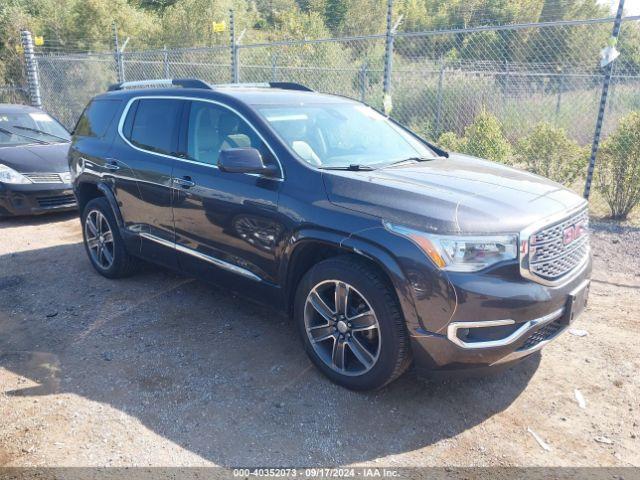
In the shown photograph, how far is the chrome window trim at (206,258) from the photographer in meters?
3.97

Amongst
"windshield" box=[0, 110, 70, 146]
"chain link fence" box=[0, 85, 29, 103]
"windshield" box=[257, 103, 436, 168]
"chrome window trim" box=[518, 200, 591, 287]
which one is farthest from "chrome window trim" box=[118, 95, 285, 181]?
"chain link fence" box=[0, 85, 29, 103]

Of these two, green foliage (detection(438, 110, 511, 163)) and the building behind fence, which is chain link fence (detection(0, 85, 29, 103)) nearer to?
the building behind fence

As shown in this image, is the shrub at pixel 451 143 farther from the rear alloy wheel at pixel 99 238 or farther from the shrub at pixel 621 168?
the rear alloy wheel at pixel 99 238

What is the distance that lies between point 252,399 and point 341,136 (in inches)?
79.8

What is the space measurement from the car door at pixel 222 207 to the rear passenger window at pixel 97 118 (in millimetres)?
1292

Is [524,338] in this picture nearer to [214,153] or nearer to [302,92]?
[214,153]

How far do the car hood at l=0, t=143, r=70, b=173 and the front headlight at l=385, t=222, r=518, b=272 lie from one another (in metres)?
6.62

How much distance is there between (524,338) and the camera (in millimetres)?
3031

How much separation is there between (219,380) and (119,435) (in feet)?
2.43

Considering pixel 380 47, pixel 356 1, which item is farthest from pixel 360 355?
pixel 356 1

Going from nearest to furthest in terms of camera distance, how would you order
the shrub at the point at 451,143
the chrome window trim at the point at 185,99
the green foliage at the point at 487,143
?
the chrome window trim at the point at 185,99, the green foliage at the point at 487,143, the shrub at the point at 451,143

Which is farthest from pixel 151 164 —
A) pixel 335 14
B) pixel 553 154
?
pixel 335 14

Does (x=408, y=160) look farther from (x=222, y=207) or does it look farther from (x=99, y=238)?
(x=99, y=238)

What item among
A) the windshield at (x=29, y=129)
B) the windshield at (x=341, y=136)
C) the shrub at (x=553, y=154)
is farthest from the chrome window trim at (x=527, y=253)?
the windshield at (x=29, y=129)
